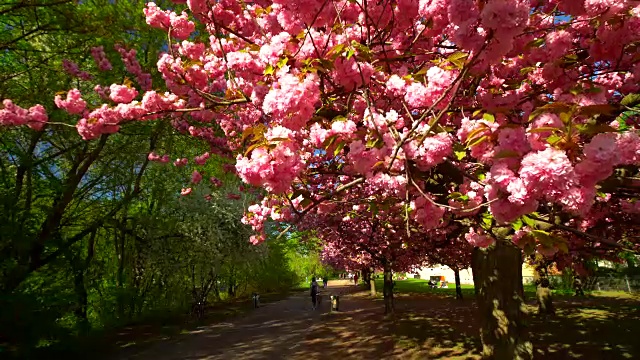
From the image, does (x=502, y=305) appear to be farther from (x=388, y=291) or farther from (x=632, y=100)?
(x=388, y=291)

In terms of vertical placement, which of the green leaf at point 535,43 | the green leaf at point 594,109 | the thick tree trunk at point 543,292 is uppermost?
the green leaf at point 535,43

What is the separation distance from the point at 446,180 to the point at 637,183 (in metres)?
1.72

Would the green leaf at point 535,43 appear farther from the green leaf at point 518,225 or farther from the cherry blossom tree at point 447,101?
the green leaf at point 518,225

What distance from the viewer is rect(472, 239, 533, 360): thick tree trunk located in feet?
18.3

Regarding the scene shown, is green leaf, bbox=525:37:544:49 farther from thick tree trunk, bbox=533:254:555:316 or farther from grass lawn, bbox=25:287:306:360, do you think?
thick tree trunk, bbox=533:254:555:316

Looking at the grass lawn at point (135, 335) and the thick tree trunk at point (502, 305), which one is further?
the grass lawn at point (135, 335)

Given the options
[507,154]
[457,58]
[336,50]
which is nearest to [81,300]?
[336,50]

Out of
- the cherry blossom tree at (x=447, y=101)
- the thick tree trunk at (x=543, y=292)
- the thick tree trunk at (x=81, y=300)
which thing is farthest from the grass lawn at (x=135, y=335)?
the thick tree trunk at (x=543, y=292)

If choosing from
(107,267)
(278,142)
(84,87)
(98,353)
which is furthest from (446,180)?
(107,267)

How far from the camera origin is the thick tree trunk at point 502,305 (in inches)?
220

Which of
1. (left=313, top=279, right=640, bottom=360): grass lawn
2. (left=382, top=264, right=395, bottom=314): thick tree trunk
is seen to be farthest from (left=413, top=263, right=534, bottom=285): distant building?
(left=313, top=279, right=640, bottom=360): grass lawn

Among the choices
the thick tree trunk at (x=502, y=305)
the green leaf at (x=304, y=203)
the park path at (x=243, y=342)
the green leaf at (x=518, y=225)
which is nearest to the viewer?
the green leaf at (x=518, y=225)

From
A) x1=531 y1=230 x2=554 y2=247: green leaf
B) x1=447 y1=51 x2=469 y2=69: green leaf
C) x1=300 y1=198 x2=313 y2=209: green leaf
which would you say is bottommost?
x1=531 y1=230 x2=554 y2=247: green leaf

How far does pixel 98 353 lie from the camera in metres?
9.87
